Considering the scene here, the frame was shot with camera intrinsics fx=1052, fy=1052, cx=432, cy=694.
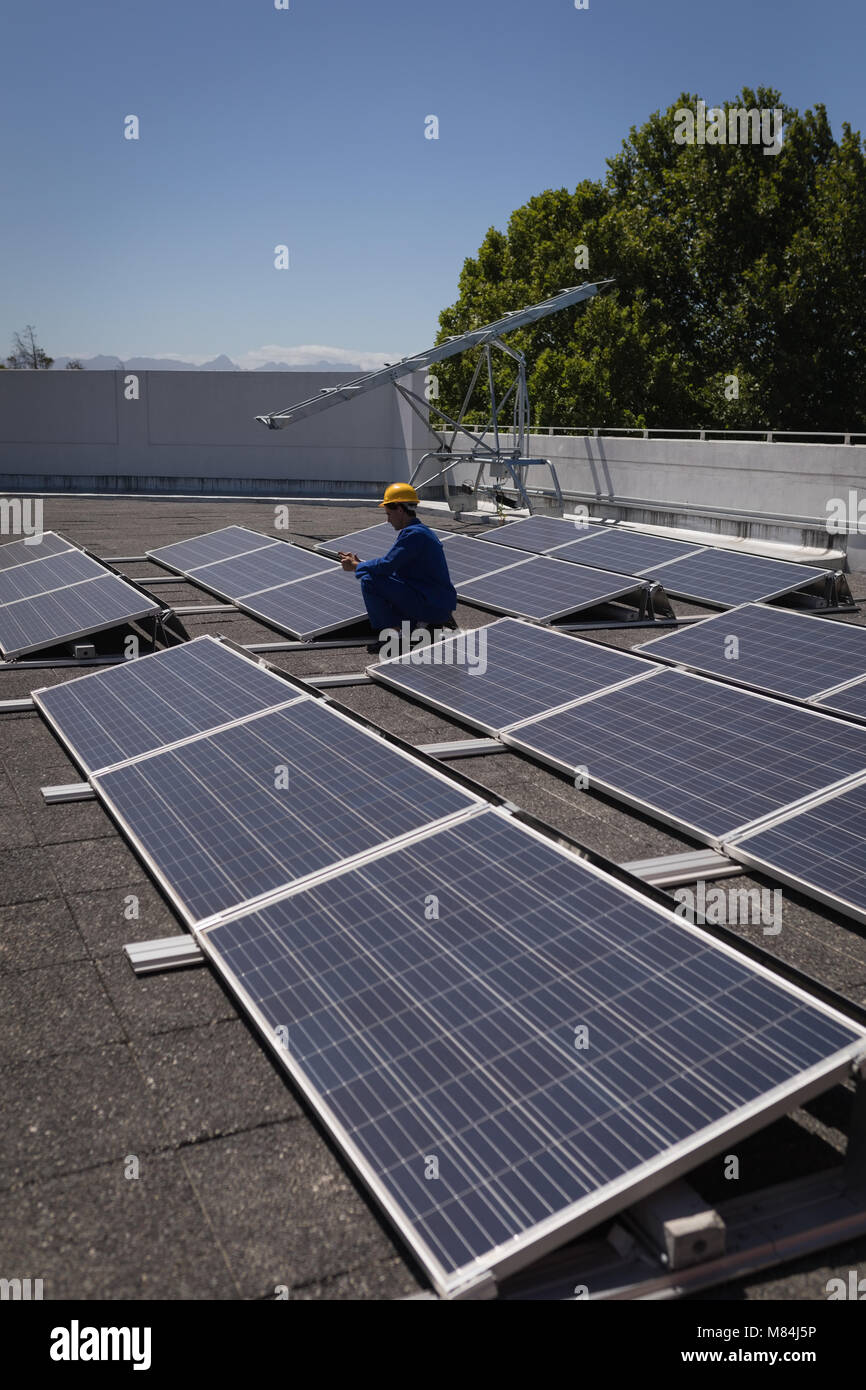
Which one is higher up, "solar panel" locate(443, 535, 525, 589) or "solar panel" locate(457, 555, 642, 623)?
"solar panel" locate(443, 535, 525, 589)

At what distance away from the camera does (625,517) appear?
28172 mm

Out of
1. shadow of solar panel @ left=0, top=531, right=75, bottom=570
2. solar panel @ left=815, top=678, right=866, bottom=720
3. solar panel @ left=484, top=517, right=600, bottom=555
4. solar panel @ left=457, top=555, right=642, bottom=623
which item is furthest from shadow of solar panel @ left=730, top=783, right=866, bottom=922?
shadow of solar panel @ left=0, top=531, right=75, bottom=570

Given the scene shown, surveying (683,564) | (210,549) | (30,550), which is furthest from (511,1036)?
(30,550)

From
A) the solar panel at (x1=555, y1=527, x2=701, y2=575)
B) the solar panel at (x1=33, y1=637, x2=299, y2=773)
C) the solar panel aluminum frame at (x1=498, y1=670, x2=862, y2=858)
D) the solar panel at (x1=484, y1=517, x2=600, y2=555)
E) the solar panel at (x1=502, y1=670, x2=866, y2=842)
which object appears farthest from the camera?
the solar panel at (x1=484, y1=517, x2=600, y2=555)

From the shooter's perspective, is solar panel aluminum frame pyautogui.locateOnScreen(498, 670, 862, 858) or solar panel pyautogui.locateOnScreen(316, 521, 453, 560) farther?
solar panel pyautogui.locateOnScreen(316, 521, 453, 560)

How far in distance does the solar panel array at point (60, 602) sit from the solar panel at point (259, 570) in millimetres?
1979

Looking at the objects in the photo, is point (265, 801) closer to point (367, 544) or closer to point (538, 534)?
point (367, 544)

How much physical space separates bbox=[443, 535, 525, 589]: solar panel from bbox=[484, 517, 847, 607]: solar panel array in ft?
3.53

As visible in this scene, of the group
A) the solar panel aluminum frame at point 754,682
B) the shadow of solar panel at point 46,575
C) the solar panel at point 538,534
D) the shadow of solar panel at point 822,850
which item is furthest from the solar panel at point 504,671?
the solar panel at point 538,534

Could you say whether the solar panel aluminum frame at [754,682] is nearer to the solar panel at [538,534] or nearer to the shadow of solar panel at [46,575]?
the solar panel at [538,534]

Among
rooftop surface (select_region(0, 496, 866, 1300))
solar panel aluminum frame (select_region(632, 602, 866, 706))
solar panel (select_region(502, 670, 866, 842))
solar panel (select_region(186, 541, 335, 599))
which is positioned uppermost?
solar panel (select_region(186, 541, 335, 599))

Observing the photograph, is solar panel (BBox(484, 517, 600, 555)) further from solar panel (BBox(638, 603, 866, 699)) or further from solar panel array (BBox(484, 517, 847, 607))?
solar panel (BBox(638, 603, 866, 699))

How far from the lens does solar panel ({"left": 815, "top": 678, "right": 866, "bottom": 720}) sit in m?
9.15

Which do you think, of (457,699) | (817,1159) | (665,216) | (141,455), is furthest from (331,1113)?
(665,216)
